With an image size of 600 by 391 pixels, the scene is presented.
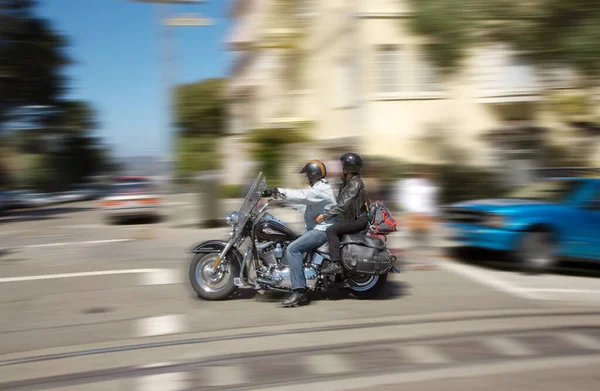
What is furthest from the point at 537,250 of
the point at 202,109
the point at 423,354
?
the point at 202,109

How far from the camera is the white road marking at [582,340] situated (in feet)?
21.0

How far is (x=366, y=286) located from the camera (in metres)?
8.34

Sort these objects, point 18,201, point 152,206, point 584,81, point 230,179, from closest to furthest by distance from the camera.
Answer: point 584,81 < point 152,206 < point 18,201 < point 230,179

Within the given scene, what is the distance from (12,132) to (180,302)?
26113 millimetres

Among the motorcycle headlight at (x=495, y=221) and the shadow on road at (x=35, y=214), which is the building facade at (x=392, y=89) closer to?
the motorcycle headlight at (x=495, y=221)

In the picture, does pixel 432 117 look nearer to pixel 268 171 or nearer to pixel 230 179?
pixel 268 171

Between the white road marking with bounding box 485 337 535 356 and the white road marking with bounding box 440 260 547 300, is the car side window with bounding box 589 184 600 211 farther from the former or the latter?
the white road marking with bounding box 485 337 535 356

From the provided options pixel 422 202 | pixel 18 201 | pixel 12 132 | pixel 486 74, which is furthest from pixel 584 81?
pixel 12 132

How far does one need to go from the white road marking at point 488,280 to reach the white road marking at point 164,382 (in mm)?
4841

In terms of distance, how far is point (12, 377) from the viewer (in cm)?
571

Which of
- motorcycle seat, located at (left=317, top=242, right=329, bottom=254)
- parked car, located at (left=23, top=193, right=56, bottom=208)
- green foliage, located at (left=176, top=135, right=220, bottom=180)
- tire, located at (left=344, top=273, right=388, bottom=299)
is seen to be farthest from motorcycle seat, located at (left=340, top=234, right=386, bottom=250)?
green foliage, located at (left=176, top=135, right=220, bottom=180)

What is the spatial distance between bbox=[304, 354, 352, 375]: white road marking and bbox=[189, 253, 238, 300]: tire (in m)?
2.32

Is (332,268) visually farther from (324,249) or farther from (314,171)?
(314,171)

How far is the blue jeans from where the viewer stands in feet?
25.9
